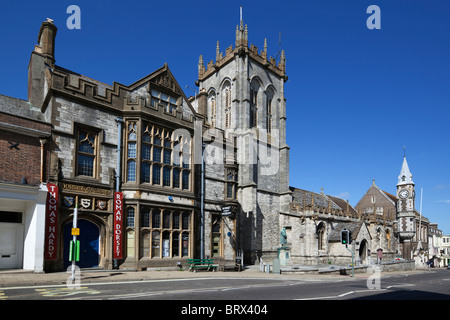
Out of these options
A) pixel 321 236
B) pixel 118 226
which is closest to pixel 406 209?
pixel 321 236

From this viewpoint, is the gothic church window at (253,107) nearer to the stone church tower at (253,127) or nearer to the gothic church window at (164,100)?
the stone church tower at (253,127)

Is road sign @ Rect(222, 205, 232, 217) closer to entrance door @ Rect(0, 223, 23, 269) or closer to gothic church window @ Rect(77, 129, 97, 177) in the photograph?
gothic church window @ Rect(77, 129, 97, 177)

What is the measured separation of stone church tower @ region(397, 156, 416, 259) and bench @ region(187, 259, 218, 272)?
51.1m

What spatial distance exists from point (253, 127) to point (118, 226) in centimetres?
2101

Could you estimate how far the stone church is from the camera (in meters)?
20.4

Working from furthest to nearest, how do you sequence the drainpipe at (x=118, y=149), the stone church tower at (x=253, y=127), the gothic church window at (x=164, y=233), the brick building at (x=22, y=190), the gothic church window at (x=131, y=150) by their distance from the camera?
the stone church tower at (x=253, y=127) < the gothic church window at (x=131, y=150) < the gothic church window at (x=164, y=233) < the drainpipe at (x=118, y=149) < the brick building at (x=22, y=190)

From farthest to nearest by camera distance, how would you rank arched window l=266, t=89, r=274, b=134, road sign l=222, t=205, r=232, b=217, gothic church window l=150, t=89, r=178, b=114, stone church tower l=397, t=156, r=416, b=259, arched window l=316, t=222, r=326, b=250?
stone church tower l=397, t=156, r=416, b=259
arched window l=266, t=89, r=274, b=134
arched window l=316, t=222, r=326, b=250
road sign l=222, t=205, r=232, b=217
gothic church window l=150, t=89, r=178, b=114

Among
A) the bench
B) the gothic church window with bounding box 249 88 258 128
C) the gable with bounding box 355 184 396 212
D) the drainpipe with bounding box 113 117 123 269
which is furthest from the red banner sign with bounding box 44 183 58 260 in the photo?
the gable with bounding box 355 184 396 212

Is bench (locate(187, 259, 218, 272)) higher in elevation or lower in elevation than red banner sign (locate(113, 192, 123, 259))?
lower

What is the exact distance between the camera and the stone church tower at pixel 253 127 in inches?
1280

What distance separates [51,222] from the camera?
18.6 metres

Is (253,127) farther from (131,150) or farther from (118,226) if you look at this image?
(118,226)

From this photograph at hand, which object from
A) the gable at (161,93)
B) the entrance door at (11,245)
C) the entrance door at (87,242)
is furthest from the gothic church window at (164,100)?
the entrance door at (11,245)

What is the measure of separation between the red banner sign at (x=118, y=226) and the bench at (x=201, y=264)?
4.66 meters
